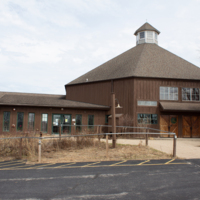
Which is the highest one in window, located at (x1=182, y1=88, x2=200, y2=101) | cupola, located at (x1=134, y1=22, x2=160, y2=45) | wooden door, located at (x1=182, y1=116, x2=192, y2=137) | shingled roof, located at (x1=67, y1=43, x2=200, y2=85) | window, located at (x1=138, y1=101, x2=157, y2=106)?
cupola, located at (x1=134, y1=22, x2=160, y2=45)

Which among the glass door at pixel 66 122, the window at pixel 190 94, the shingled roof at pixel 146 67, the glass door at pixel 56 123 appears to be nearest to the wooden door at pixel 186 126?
the window at pixel 190 94

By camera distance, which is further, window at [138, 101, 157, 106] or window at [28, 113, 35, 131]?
window at [138, 101, 157, 106]

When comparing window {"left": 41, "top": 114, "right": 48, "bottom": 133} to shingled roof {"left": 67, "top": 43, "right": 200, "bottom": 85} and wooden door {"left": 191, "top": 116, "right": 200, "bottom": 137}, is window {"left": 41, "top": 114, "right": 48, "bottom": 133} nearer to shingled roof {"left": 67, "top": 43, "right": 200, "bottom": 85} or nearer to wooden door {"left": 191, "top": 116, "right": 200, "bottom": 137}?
shingled roof {"left": 67, "top": 43, "right": 200, "bottom": 85}

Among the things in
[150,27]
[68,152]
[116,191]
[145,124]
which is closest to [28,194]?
[116,191]

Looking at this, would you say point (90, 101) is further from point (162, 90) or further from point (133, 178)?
point (133, 178)

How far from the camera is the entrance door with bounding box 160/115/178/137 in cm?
2197

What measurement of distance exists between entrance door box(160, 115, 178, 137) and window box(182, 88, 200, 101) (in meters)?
2.37

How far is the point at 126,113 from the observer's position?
22297 mm

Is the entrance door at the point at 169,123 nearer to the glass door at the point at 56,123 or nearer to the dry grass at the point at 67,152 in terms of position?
the glass door at the point at 56,123

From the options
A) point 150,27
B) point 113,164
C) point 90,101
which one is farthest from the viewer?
point 150,27

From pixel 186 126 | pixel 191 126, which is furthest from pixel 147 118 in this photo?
pixel 191 126

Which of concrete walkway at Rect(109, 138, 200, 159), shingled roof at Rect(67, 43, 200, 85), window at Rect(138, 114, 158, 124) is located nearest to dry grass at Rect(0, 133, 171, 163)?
concrete walkway at Rect(109, 138, 200, 159)

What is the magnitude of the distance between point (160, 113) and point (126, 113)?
324 cm

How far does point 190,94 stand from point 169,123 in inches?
152
